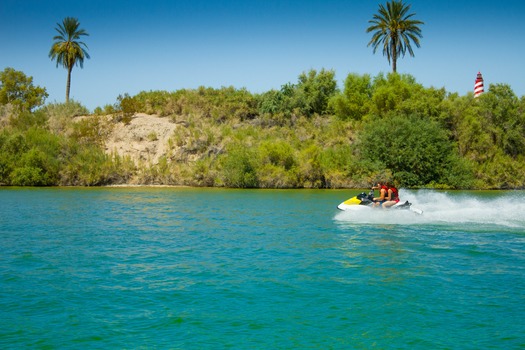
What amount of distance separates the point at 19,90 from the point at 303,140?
152 feet

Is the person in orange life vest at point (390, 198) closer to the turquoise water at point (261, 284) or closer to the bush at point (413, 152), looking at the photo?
the turquoise water at point (261, 284)

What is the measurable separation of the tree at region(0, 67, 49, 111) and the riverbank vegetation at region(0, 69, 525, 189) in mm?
5631

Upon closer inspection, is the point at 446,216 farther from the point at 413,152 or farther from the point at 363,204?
the point at 413,152

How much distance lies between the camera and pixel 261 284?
12031 millimetres

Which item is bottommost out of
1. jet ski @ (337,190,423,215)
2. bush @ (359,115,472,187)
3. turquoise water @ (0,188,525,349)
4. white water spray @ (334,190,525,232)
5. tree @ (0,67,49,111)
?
turquoise water @ (0,188,525,349)

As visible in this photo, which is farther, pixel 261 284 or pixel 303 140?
pixel 303 140

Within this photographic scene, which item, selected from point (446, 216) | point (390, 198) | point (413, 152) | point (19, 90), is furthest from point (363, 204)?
point (19, 90)

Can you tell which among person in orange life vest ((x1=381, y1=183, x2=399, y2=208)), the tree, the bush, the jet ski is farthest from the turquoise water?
the tree

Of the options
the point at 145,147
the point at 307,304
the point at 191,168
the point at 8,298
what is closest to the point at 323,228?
the point at 307,304

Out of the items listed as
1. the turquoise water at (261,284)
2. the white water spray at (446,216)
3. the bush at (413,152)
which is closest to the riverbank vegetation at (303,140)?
the bush at (413,152)

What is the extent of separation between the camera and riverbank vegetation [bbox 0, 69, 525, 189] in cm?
4878

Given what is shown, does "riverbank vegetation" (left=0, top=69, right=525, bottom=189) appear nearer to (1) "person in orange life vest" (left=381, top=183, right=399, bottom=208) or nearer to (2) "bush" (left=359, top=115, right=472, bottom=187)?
(2) "bush" (left=359, top=115, right=472, bottom=187)

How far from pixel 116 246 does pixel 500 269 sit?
1190cm

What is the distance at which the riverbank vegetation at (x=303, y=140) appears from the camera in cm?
4878
